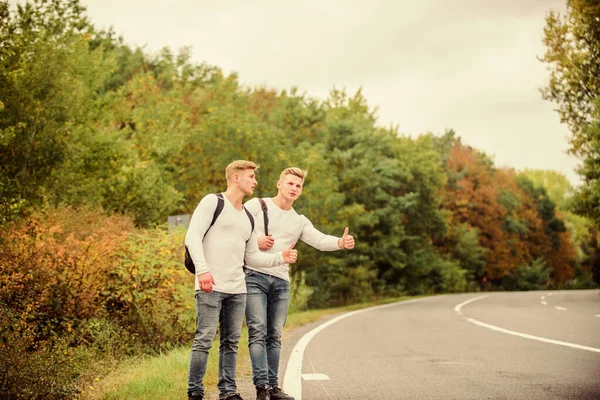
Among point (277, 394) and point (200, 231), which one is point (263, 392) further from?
point (200, 231)

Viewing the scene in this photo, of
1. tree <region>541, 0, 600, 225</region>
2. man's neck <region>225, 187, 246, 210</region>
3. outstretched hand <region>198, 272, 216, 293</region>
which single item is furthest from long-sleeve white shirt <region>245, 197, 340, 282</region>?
tree <region>541, 0, 600, 225</region>

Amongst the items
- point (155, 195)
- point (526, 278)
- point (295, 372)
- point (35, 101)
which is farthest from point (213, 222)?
point (526, 278)

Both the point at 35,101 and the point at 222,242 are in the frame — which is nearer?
the point at 222,242

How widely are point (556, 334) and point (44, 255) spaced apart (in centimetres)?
889

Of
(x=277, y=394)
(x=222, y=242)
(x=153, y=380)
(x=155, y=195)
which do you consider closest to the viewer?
(x=222, y=242)

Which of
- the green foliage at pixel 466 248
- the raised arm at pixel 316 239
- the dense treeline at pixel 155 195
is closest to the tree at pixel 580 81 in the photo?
the dense treeline at pixel 155 195

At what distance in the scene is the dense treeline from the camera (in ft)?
35.2

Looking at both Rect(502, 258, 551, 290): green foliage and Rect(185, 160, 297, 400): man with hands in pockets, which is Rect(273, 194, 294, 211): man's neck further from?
Rect(502, 258, 551, 290): green foliage

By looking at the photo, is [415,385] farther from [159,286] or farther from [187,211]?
[187,211]

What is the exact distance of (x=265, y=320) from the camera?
237 inches

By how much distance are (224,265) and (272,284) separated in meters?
0.64

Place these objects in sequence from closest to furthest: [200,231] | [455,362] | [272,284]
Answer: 1. [200,231]
2. [272,284]
3. [455,362]

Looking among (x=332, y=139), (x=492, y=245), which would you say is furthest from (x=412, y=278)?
(x=492, y=245)

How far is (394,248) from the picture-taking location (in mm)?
39344
